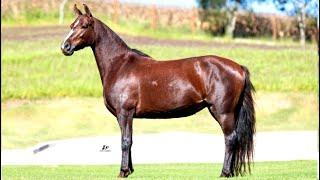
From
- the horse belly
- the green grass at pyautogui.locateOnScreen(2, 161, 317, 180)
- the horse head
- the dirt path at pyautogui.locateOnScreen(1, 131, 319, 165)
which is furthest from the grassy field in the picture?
the horse belly

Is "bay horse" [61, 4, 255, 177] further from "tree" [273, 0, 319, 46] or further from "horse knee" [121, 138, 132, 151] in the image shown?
"tree" [273, 0, 319, 46]

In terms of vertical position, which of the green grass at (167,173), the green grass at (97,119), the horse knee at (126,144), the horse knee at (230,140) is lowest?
the green grass at (97,119)

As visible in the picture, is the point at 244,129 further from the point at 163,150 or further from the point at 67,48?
the point at 163,150

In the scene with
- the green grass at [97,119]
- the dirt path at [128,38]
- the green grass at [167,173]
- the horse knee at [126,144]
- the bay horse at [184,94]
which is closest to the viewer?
the bay horse at [184,94]

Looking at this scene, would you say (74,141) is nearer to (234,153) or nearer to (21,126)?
(21,126)

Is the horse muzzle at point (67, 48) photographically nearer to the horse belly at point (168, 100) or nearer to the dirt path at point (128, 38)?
the horse belly at point (168, 100)

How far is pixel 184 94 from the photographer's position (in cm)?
1117

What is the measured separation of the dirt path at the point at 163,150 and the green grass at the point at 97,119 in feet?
9.39

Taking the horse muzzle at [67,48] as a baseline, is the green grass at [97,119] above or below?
below

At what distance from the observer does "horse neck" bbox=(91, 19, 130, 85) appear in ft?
38.2

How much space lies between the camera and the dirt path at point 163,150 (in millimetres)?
20016

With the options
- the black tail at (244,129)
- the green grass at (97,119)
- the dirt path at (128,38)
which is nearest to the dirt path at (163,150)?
the green grass at (97,119)

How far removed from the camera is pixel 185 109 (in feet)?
37.1

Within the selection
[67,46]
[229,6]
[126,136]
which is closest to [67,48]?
[67,46]
